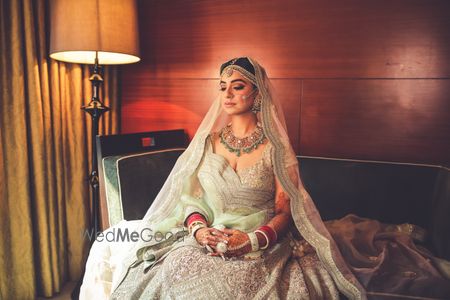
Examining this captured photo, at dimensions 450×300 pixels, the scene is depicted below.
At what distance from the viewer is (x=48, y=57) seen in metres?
2.28

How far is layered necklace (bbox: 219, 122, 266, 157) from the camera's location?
1660 mm

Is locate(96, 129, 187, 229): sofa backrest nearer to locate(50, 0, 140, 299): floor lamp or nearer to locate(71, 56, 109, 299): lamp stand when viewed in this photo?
locate(71, 56, 109, 299): lamp stand

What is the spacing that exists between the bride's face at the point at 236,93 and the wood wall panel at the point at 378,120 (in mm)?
927

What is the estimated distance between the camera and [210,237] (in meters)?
1.41

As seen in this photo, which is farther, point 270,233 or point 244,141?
point 244,141

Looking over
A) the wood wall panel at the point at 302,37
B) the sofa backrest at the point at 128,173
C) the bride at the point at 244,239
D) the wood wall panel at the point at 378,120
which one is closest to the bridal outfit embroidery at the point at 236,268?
the bride at the point at 244,239

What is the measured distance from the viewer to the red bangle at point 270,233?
1454 mm

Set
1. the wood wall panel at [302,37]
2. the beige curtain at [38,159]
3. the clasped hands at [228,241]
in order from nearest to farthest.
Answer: the clasped hands at [228,241]
the beige curtain at [38,159]
the wood wall panel at [302,37]

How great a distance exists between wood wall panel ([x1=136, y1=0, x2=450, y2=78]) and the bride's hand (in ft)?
4.62

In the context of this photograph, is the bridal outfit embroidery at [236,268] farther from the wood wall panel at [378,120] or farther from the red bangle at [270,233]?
the wood wall panel at [378,120]

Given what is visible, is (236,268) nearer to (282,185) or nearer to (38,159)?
(282,185)

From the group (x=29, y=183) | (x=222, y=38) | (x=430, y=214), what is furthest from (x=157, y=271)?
(x=222, y=38)

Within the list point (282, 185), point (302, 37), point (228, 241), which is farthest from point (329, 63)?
point (228, 241)

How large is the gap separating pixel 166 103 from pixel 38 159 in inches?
40.1
